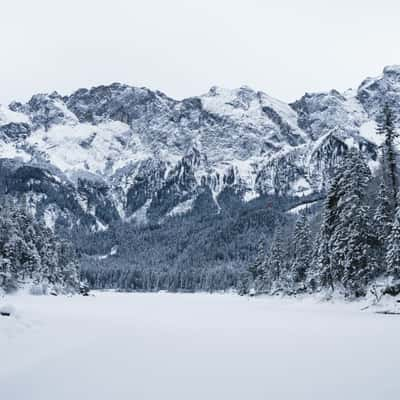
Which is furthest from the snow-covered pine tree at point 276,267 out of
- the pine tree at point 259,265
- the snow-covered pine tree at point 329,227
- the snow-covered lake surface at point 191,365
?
the snow-covered lake surface at point 191,365

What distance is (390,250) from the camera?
40.1 metres

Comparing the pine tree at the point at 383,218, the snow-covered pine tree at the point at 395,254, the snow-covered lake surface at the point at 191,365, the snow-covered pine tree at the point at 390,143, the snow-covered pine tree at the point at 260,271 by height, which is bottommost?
the snow-covered pine tree at the point at 260,271

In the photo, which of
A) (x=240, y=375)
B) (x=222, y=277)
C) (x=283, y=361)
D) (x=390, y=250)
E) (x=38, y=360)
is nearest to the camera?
(x=240, y=375)

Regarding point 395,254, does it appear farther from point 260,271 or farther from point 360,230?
point 260,271

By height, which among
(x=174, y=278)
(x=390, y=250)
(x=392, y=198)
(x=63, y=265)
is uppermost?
(x=392, y=198)

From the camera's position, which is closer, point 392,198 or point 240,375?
point 240,375

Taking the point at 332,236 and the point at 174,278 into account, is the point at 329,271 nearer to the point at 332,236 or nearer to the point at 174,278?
the point at 332,236

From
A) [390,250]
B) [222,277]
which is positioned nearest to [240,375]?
[390,250]

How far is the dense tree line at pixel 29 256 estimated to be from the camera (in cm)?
6600

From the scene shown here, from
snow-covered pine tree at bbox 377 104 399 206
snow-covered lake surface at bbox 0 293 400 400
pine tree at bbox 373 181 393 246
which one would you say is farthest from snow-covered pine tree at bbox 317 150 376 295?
snow-covered lake surface at bbox 0 293 400 400

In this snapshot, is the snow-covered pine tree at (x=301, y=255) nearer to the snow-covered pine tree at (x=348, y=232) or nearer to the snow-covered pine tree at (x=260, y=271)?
the snow-covered pine tree at (x=348, y=232)

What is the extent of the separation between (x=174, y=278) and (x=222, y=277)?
903 inches

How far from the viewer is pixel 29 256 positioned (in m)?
72.8

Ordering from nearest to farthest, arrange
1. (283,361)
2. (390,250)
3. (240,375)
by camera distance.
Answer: (240,375)
(283,361)
(390,250)
